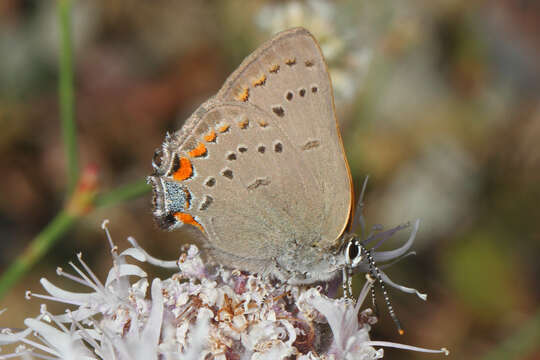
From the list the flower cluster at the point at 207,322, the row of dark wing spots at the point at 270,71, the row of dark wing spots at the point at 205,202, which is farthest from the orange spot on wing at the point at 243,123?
the flower cluster at the point at 207,322

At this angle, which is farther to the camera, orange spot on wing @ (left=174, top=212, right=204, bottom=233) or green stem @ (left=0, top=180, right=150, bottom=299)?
green stem @ (left=0, top=180, right=150, bottom=299)

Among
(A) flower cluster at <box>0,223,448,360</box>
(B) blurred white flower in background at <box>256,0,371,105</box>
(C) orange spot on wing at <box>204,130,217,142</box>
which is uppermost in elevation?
(B) blurred white flower in background at <box>256,0,371,105</box>

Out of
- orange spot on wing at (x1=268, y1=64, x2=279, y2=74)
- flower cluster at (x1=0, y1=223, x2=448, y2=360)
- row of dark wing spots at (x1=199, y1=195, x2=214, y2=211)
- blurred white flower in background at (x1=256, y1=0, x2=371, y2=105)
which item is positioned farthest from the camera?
blurred white flower in background at (x1=256, y1=0, x2=371, y2=105)

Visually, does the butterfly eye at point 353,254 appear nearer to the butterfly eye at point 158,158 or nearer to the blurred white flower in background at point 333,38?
the butterfly eye at point 158,158

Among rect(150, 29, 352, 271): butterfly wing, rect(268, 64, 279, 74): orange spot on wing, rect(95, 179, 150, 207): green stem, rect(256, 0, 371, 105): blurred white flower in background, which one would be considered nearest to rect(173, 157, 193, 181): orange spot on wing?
rect(150, 29, 352, 271): butterfly wing

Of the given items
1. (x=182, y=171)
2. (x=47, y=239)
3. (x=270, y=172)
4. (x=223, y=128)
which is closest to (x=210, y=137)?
(x=223, y=128)

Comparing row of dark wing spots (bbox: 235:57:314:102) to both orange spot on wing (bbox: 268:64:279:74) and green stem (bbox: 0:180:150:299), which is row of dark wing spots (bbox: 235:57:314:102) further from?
green stem (bbox: 0:180:150:299)
